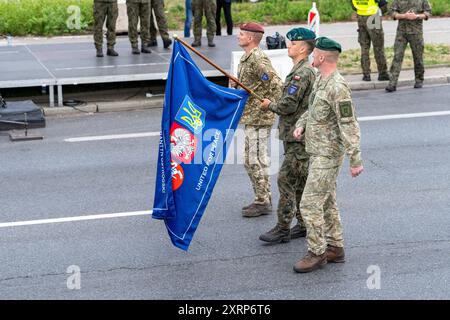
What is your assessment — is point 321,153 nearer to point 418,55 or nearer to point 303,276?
point 303,276

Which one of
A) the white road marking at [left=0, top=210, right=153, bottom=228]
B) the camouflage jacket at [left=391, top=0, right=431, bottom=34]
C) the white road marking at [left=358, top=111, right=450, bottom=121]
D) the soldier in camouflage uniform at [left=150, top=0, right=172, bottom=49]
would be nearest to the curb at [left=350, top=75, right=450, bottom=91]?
the camouflage jacket at [left=391, top=0, right=431, bottom=34]

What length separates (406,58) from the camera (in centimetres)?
1920

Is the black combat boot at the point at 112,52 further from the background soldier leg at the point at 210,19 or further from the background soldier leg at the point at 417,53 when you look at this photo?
the background soldier leg at the point at 417,53

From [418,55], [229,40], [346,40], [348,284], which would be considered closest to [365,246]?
[348,284]

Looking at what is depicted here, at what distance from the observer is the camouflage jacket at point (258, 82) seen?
9.89 meters

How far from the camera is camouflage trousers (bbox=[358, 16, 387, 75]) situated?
17.0m

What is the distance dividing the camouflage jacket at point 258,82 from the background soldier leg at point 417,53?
723 centimetres

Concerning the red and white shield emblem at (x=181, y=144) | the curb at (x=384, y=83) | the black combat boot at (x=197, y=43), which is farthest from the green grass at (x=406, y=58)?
the red and white shield emblem at (x=181, y=144)

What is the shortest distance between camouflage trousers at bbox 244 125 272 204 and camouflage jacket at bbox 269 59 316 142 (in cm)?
97

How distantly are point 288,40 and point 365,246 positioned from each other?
6.84ft

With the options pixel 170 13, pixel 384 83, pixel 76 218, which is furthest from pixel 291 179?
pixel 170 13

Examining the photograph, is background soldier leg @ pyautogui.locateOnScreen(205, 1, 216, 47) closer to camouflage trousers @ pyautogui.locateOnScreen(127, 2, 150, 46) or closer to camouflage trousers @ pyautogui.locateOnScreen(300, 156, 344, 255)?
camouflage trousers @ pyautogui.locateOnScreen(127, 2, 150, 46)

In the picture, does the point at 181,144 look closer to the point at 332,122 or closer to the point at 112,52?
the point at 332,122

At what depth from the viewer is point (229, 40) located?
1958 cm
